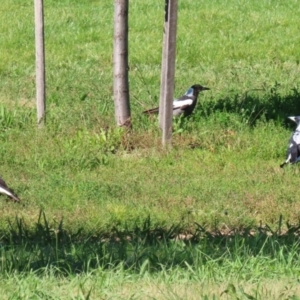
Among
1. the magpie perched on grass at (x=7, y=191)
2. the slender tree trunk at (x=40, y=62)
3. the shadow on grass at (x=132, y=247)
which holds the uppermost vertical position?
the slender tree trunk at (x=40, y=62)

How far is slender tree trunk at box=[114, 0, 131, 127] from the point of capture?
37.5ft

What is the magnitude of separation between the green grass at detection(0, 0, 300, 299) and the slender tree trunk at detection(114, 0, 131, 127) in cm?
22

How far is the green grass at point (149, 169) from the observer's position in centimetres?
613

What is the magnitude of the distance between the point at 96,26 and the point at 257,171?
387 inches

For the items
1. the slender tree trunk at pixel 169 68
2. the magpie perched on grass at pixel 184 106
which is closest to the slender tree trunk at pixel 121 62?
the slender tree trunk at pixel 169 68

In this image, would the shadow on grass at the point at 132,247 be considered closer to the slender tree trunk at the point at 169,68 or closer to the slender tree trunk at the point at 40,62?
the slender tree trunk at the point at 169,68

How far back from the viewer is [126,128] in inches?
454

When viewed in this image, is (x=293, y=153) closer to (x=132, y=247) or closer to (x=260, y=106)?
(x=260, y=106)

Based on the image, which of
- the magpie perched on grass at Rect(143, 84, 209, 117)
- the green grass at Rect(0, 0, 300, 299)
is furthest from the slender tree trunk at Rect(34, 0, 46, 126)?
the magpie perched on grass at Rect(143, 84, 209, 117)

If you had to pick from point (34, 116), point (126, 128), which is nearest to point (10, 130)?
point (34, 116)

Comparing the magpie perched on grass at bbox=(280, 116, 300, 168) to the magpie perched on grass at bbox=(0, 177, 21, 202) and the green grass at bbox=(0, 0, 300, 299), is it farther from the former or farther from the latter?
the magpie perched on grass at bbox=(0, 177, 21, 202)

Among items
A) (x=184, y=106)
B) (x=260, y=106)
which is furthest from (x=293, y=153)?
(x=184, y=106)

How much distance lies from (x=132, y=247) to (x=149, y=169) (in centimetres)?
334

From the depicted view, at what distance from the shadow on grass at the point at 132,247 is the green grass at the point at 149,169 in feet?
0.06
